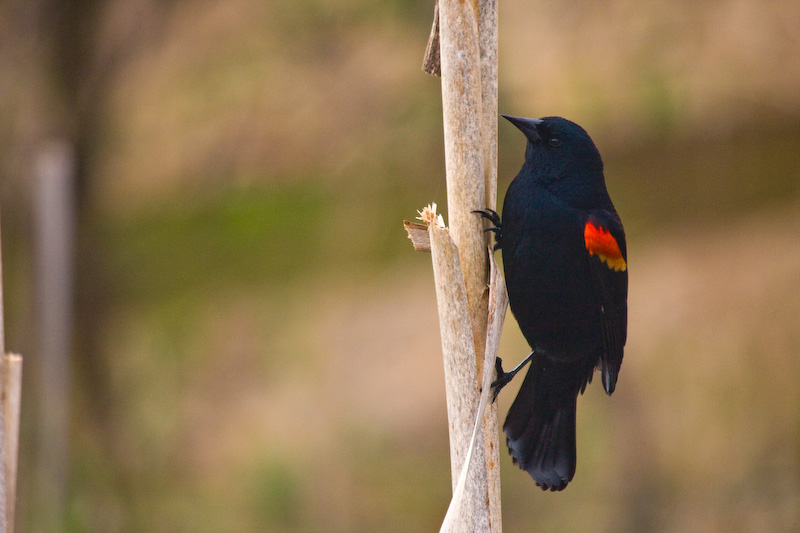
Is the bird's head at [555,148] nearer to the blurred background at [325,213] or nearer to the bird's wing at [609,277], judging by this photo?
the bird's wing at [609,277]

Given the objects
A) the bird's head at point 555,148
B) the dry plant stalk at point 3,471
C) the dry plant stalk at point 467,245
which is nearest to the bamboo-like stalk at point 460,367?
the dry plant stalk at point 467,245

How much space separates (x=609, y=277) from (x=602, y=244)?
3.6 inches

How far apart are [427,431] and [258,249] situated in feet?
3.93

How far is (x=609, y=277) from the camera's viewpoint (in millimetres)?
1431

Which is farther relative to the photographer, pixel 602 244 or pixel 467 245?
pixel 602 244

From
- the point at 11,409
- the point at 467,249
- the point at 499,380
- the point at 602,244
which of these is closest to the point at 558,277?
the point at 602,244

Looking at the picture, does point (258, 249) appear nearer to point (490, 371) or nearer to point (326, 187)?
point (326, 187)

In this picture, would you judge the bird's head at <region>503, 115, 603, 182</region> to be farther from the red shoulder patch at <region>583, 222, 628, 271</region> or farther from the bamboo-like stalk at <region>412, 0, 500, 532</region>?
the bamboo-like stalk at <region>412, 0, 500, 532</region>

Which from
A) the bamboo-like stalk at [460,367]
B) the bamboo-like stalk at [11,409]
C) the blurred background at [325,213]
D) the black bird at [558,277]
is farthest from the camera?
the blurred background at [325,213]

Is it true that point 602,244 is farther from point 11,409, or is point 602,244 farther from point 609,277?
point 11,409

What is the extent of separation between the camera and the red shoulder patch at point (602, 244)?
138cm

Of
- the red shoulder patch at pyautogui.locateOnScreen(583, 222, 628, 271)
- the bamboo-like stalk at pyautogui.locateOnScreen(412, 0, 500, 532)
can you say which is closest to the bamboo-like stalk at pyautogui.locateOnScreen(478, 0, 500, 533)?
the bamboo-like stalk at pyautogui.locateOnScreen(412, 0, 500, 532)

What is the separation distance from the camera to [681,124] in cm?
289

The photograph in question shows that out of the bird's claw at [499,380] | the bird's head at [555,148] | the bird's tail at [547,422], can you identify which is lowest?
the bird's tail at [547,422]
